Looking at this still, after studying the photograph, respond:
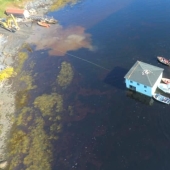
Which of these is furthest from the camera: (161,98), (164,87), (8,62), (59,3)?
(59,3)

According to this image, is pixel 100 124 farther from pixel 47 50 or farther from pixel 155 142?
pixel 47 50

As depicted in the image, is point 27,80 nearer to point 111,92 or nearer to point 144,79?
point 111,92

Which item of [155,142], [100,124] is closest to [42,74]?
[100,124]

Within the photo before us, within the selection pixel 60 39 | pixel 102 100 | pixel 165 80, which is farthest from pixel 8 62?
pixel 165 80

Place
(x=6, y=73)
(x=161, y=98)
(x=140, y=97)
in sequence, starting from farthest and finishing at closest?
(x=6, y=73) < (x=140, y=97) < (x=161, y=98)

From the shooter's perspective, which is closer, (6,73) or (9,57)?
(6,73)
